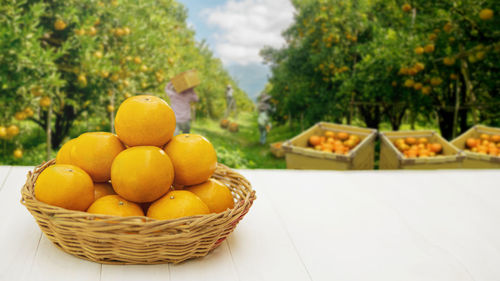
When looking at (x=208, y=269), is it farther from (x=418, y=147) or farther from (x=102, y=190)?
(x=418, y=147)

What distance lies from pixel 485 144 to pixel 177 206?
13.4ft

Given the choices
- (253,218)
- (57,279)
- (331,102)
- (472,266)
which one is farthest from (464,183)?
(331,102)

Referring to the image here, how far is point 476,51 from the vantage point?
4344 millimetres

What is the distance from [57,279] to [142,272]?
0.54ft

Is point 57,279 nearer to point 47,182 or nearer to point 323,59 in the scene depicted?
point 47,182

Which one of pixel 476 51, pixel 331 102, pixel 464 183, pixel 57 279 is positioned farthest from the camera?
pixel 331 102

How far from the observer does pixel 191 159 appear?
0.98 metres

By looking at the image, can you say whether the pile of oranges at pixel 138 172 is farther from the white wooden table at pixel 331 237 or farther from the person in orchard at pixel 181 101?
the person in orchard at pixel 181 101

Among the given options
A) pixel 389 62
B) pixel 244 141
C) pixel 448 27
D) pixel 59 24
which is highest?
pixel 59 24

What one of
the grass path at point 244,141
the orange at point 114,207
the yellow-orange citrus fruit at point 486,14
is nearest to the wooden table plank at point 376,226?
the orange at point 114,207

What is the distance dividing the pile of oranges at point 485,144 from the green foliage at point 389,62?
2.77 ft

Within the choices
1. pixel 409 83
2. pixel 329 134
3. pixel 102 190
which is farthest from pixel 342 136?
pixel 102 190

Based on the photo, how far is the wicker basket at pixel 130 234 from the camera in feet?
2.63

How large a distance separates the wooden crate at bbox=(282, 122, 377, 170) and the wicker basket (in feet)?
9.47
